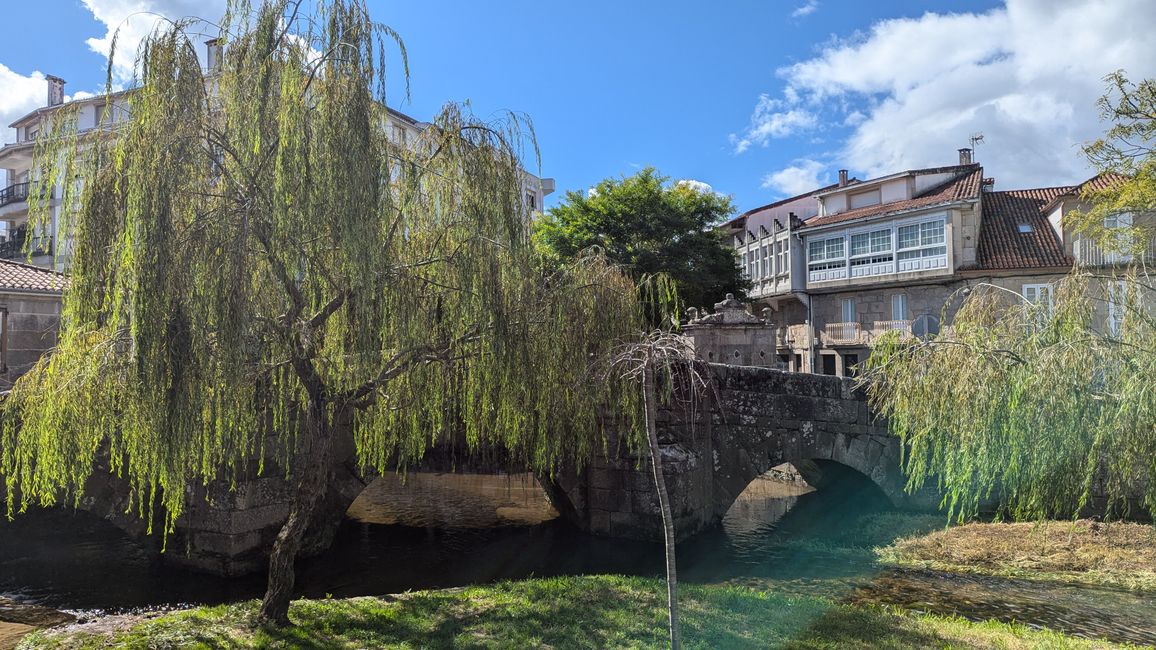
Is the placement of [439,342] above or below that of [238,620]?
above

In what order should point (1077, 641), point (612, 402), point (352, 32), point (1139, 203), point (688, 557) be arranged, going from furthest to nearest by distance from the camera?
point (1139, 203) < point (688, 557) < point (612, 402) < point (1077, 641) < point (352, 32)

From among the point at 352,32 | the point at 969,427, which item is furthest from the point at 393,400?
the point at 969,427

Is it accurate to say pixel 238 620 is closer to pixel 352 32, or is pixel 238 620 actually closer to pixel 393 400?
pixel 393 400

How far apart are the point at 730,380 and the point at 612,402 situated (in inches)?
207

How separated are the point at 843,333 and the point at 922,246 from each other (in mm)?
4300

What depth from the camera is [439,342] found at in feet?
22.2

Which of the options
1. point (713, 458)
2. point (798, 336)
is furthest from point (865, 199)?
point (713, 458)

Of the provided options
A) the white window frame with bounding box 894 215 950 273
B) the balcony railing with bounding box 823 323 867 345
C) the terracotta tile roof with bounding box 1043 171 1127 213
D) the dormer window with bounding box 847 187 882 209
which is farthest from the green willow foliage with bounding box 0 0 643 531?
the dormer window with bounding box 847 187 882 209

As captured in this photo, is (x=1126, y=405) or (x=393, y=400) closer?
(x=1126, y=405)

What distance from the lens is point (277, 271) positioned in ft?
18.6

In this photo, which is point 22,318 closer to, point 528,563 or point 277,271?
point 528,563

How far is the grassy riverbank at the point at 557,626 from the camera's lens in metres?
6.30

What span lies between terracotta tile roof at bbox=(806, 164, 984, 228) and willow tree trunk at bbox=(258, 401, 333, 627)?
75.7 feet

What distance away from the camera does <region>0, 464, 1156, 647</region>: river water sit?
27.9ft
